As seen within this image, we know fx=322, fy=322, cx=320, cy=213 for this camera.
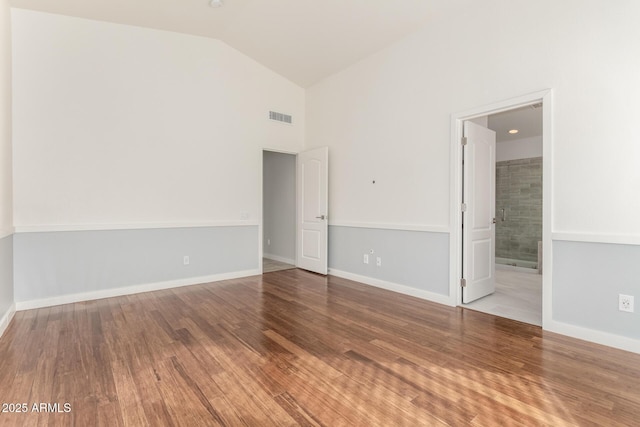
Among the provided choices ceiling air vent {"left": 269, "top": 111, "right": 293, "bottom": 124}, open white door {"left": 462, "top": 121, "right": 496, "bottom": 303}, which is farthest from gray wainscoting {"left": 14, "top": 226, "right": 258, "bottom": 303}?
open white door {"left": 462, "top": 121, "right": 496, "bottom": 303}

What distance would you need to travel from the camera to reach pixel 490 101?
327cm

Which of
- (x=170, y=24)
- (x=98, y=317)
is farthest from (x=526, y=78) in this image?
(x=98, y=317)

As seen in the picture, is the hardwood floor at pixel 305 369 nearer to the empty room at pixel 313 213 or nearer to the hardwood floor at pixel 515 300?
the empty room at pixel 313 213

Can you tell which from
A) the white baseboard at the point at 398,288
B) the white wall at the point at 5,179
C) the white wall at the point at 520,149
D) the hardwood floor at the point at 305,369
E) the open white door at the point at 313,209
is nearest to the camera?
the hardwood floor at the point at 305,369

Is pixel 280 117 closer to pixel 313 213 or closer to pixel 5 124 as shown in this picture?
pixel 313 213

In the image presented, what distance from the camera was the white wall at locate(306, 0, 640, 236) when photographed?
2531 millimetres

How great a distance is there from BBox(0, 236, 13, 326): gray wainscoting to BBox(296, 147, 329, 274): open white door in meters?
3.69

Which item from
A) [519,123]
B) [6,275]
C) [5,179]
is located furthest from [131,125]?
[519,123]

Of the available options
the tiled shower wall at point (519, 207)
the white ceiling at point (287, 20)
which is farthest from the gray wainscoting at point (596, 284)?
the tiled shower wall at point (519, 207)

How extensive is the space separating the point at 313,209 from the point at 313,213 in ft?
0.22

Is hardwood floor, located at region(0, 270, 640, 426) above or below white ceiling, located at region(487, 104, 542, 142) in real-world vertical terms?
below

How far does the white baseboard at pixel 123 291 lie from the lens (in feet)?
11.7

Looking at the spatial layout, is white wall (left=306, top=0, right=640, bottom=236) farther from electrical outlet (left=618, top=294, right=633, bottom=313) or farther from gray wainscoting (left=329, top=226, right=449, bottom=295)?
electrical outlet (left=618, top=294, right=633, bottom=313)

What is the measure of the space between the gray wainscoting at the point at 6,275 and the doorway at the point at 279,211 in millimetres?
3308
